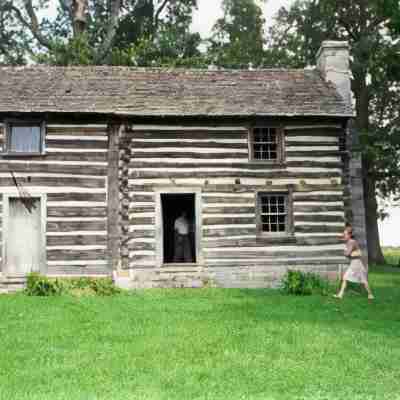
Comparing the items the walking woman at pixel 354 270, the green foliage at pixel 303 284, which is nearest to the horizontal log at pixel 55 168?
the green foliage at pixel 303 284

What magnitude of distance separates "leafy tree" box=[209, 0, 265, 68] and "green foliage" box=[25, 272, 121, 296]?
1640 cm

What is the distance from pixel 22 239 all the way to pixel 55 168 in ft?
7.17

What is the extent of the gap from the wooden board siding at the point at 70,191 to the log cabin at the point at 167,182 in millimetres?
28

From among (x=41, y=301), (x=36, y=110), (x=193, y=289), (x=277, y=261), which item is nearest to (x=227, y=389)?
(x=41, y=301)

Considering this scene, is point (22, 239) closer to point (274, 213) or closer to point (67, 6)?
point (274, 213)

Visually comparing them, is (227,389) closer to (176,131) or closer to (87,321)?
(87,321)

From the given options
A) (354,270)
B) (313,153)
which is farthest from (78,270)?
(313,153)

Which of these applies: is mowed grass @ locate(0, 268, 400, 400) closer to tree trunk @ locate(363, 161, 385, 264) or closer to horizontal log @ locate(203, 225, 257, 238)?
horizontal log @ locate(203, 225, 257, 238)

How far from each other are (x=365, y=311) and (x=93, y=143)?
8.90 metres

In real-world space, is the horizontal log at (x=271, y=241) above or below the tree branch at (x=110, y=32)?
below

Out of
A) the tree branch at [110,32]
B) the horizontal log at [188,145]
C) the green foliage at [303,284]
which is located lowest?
the green foliage at [303,284]

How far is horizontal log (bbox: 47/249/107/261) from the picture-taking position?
53.0ft

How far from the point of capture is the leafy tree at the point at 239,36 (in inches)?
1145

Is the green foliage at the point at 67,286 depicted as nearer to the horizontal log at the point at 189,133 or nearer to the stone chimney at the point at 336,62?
the horizontal log at the point at 189,133
